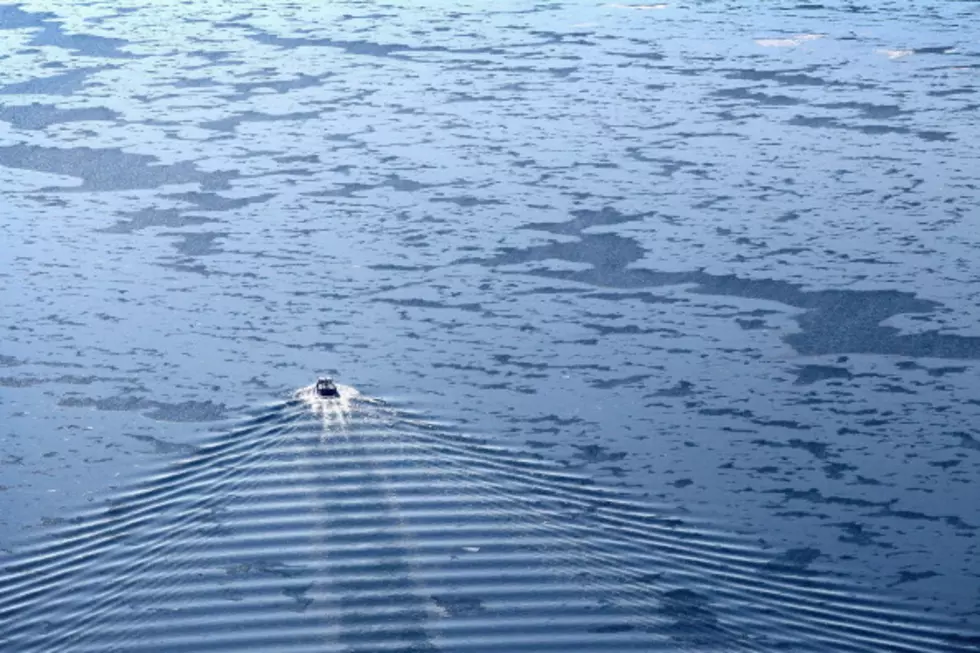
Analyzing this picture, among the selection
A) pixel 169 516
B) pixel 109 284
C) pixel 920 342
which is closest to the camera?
pixel 169 516

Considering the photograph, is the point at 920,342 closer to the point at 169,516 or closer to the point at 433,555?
the point at 433,555

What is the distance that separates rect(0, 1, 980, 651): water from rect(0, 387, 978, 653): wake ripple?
2 cm

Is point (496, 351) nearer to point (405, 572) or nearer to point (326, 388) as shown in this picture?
point (326, 388)

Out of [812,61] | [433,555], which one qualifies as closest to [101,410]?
[433,555]

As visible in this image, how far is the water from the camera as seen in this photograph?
6.52 metres

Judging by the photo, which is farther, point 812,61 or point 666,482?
point 812,61

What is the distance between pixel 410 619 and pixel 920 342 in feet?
14.6

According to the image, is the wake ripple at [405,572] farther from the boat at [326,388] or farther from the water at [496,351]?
the boat at [326,388]

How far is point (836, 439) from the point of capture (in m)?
8.23

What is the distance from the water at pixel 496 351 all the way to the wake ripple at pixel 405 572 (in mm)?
21

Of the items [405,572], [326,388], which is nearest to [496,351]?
[326,388]

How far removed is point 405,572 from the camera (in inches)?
258

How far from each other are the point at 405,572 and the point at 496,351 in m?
3.02

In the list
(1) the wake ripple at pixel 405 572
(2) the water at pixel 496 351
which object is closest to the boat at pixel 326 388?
(2) the water at pixel 496 351
